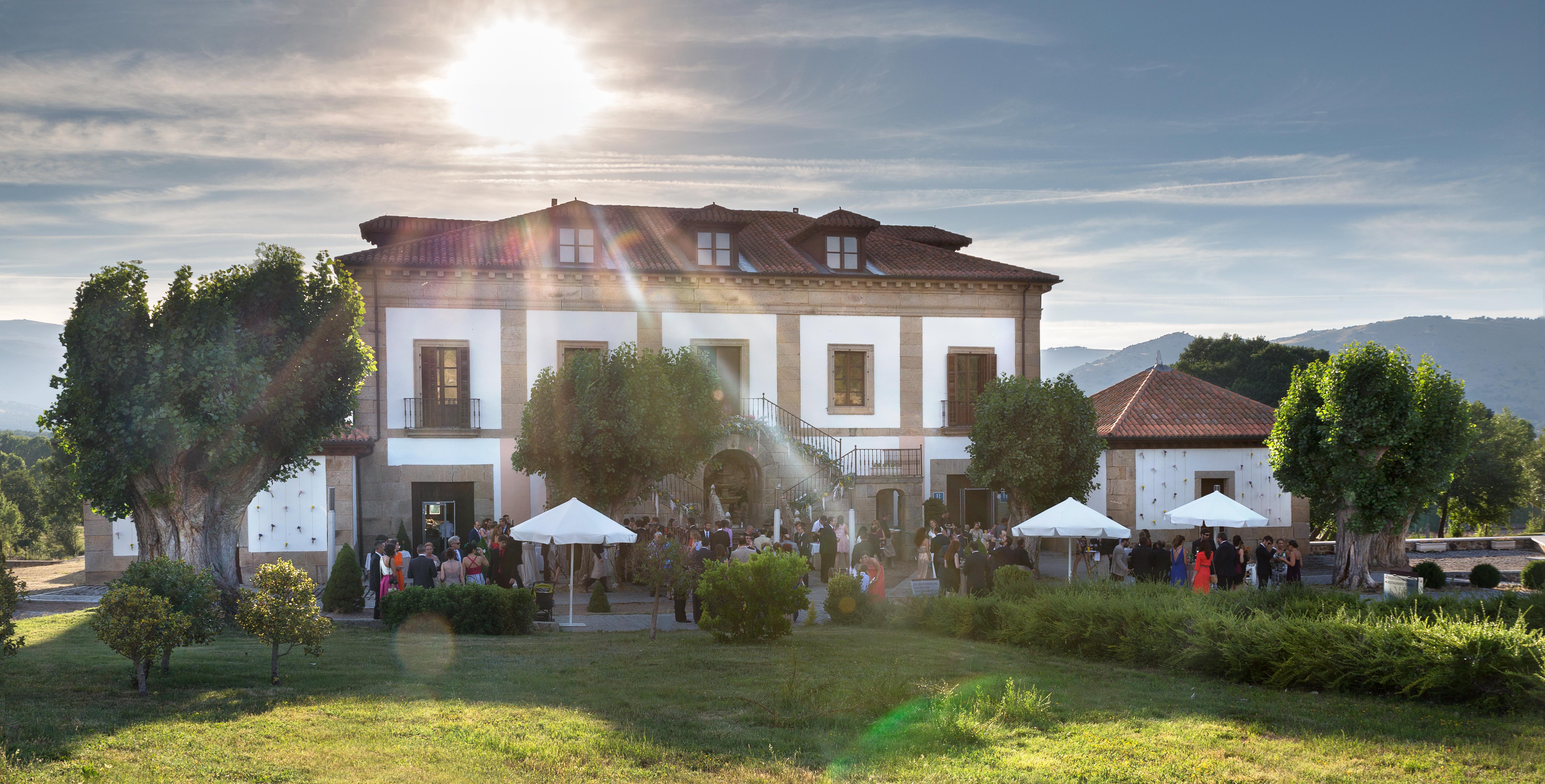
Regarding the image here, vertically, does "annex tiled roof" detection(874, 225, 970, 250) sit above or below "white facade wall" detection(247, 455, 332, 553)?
above

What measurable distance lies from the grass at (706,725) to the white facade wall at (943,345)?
18.7m

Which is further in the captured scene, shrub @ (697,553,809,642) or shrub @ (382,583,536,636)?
shrub @ (382,583,536,636)

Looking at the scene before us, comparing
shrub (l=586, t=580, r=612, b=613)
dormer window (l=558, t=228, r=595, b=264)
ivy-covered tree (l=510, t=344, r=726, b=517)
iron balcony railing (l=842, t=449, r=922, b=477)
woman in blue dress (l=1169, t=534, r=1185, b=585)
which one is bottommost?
shrub (l=586, t=580, r=612, b=613)

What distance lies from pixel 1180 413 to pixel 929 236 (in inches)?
404

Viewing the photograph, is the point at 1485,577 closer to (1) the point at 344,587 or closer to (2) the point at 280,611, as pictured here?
(1) the point at 344,587

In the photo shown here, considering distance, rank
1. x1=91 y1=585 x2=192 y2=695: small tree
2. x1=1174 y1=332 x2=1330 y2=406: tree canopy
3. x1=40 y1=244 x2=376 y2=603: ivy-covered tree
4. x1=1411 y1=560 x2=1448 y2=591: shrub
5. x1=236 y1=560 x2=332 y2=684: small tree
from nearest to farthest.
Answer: x1=91 y1=585 x2=192 y2=695: small tree → x1=236 y1=560 x2=332 y2=684: small tree → x1=40 y1=244 x2=376 y2=603: ivy-covered tree → x1=1411 y1=560 x2=1448 y2=591: shrub → x1=1174 y1=332 x2=1330 y2=406: tree canopy

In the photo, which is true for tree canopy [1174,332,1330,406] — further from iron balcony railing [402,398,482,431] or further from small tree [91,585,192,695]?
small tree [91,585,192,695]

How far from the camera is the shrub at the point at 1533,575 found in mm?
22984

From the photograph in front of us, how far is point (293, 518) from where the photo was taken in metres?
24.8

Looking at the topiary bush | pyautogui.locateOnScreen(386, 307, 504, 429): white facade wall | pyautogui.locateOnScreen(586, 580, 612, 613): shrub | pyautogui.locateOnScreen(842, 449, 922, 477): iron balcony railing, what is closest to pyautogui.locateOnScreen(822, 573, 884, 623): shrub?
pyautogui.locateOnScreen(586, 580, 612, 613): shrub

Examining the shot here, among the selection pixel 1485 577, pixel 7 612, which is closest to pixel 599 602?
pixel 7 612

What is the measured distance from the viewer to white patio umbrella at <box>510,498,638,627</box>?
651 inches

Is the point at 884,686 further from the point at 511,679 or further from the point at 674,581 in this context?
the point at 674,581

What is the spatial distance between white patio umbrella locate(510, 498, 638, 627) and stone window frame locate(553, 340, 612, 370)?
11.8 metres
